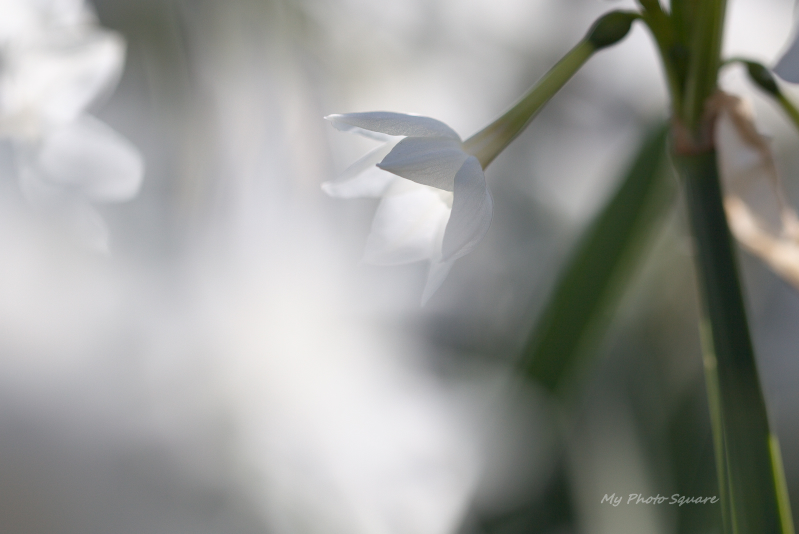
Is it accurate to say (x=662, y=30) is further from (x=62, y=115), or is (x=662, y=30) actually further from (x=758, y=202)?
(x=62, y=115)

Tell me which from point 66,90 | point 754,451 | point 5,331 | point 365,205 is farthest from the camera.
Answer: point 365,205

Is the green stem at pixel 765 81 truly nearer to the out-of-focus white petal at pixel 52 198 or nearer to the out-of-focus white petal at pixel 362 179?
the out-of-focus white petal at pixel 362 179

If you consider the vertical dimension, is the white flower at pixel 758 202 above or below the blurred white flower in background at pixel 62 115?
below

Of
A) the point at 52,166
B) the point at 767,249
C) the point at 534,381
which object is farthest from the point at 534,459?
the point at 52,166

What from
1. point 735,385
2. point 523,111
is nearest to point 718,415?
point 735,385

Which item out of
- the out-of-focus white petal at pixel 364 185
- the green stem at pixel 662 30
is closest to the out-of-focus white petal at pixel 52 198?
the out-of-focus white petal at pixel 364 185

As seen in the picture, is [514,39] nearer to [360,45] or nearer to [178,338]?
[360,45]

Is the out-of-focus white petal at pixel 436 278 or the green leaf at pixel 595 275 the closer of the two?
the out-of-focus white petal at pixel 436 278
